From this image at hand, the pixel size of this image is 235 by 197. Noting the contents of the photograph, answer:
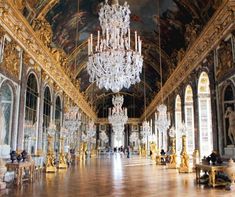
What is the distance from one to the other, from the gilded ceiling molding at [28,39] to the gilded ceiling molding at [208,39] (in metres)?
6.95

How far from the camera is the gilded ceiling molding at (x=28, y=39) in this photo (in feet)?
Result: 29.7

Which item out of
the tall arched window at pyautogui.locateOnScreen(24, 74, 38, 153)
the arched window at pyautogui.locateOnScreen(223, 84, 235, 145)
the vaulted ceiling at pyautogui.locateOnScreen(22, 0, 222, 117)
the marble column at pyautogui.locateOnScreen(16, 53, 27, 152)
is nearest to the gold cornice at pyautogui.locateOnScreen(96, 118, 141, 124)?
the vaulted ceiling at pyautogui.locateOnScreen(22, 0, 222, 117)

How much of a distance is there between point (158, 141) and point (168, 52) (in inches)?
438

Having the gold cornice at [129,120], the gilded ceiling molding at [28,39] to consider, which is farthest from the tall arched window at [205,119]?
the gold cornice at [129,120]

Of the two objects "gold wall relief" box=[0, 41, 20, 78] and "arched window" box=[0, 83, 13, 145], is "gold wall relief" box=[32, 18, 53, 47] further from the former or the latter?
"arched window" box=[0, 83, 13, 145]

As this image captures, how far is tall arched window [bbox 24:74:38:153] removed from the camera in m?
11.5

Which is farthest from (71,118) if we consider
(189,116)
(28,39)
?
(189,116)

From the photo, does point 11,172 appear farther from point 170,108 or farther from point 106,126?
point 106,126

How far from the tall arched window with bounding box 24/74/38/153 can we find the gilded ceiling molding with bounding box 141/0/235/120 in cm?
763

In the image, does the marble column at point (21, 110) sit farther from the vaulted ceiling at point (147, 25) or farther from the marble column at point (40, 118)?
the vaulted ceiling at point (147, 25)

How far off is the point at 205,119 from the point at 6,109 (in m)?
8.73

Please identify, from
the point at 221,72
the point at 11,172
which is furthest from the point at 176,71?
the point at 11,172

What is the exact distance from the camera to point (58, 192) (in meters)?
6.37

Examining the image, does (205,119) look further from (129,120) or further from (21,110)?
(129,120)
